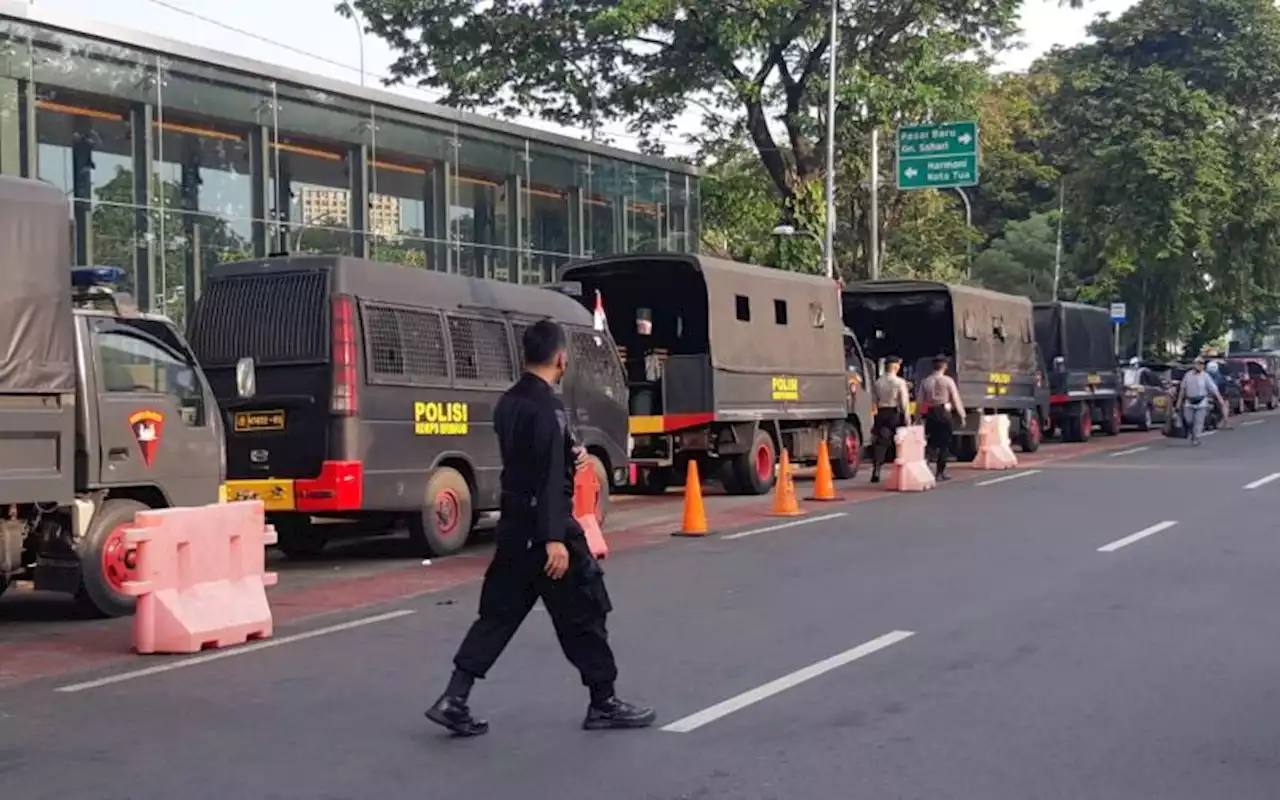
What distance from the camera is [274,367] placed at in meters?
12.7

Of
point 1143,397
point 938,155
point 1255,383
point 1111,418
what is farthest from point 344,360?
point 1255,383

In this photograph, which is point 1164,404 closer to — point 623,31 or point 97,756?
point 623,31

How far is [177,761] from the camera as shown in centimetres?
626

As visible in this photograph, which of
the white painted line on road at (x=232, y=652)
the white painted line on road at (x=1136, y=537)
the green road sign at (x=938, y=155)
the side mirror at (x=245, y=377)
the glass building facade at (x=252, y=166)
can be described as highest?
the green road sign at (x=938, y=155)

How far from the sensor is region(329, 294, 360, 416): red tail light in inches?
486

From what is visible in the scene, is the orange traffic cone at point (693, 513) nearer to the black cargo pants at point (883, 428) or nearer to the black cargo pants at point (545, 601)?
the black cargo pants at point (883, 428)

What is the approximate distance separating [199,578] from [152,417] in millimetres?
1893

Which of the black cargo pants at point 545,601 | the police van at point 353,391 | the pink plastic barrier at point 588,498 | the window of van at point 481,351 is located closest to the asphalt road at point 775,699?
the black cargo pants at point 545,601

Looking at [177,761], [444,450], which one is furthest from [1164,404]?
[177,761]

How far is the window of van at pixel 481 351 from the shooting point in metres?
13.8

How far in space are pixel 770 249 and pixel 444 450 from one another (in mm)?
22682

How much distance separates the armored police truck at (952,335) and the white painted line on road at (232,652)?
16812mm

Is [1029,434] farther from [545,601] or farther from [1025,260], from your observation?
[1025,260]

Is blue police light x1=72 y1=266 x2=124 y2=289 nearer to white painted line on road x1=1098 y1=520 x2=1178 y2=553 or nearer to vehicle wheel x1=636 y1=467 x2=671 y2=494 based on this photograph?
white painted line on road x1=1098 y1=520 x2=1178 y2=553
